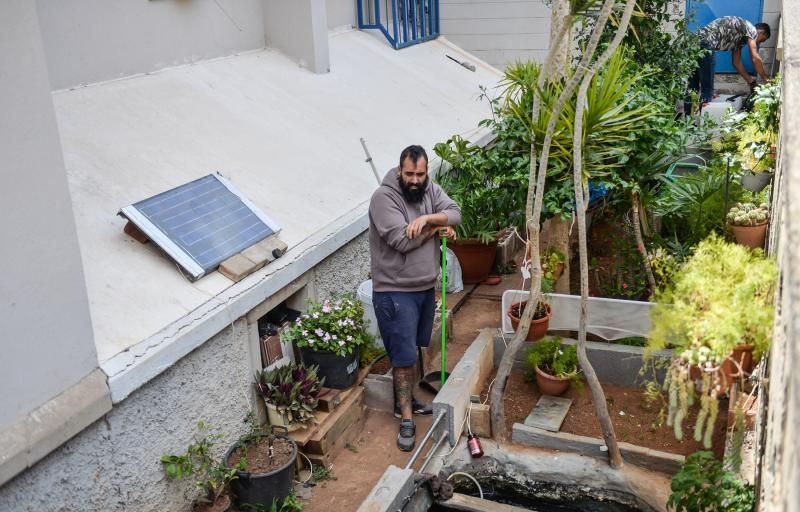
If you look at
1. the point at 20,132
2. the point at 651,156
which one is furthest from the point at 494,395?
the point at 20,132

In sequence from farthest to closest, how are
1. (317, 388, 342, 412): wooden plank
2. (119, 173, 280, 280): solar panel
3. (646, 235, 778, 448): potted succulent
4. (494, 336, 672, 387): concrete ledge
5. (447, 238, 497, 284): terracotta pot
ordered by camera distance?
1. (447, 238, 497, 284): terracotta pot
2. (494, 336, 672, 387): concrete ledge
3. (317, 388, 342, 412): wooden plank
4. (119, 173, 280, 280): solar panel
5. (646, 235, 778, 448): potted succulent

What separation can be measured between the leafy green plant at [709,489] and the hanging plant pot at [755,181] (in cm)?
439

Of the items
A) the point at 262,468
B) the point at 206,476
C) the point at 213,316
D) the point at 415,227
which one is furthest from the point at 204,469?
the point at 415,227

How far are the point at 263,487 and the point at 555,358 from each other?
2.45 metres

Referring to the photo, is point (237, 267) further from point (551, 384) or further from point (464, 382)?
point (551, 384)

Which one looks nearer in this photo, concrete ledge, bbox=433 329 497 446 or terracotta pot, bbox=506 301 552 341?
concrete ledge, bbox=433 329 497 446

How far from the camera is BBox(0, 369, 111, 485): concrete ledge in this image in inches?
147

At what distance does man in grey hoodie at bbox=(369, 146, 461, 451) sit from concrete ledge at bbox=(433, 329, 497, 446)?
355mm

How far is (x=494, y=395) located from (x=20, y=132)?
341cm

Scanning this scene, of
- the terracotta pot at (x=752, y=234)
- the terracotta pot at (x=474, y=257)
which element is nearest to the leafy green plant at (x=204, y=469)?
the terracotta pot at (x=474, y=257)

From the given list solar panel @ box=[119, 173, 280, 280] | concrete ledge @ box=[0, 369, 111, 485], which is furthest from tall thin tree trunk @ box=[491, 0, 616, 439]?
concrete ledge @ box=[0, 369, 111, 485]

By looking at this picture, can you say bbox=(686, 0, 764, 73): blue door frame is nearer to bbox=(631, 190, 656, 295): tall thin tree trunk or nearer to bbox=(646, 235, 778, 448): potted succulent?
bbox=(631, 190, 656, 295): tall thin tree trunk

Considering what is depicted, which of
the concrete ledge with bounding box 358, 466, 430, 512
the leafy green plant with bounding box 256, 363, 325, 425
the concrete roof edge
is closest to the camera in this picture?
the concrete roof edge

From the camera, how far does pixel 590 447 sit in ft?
17.4
